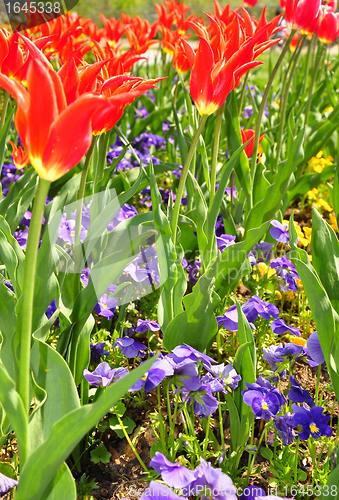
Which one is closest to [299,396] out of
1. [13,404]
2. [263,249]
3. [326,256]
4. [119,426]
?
[326,256]

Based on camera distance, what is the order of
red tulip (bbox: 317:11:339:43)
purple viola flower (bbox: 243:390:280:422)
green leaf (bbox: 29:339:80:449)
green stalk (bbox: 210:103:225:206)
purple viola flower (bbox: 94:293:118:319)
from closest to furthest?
1. green leaf (bbox: 29:339:80:449)
2. purple viola flower (bbox: 243:390:280:422)
3. purple viola flower (bbox: 94:293:118:319)
4. green stalk (bbox: 210:103:225:206)
5. red tulip (bbox: 317:11:339:43)

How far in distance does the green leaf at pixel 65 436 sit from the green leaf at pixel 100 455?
40cm

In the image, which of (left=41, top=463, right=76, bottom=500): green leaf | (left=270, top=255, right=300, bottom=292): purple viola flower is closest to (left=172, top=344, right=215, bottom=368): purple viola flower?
(left=41, top=463, right=76, bottom=500): green leaf

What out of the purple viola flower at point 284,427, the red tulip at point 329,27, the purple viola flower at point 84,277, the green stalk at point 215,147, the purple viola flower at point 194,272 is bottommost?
the purple viola flower at point 194,272

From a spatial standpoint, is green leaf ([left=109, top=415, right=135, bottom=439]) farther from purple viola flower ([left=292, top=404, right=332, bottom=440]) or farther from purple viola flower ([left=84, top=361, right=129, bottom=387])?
purple viola flower ([left=292, top=404, right=332, bottom=440])

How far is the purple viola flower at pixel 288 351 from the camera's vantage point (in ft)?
3.80

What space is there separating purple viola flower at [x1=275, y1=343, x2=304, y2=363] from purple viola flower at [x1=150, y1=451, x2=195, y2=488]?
1.41 feet

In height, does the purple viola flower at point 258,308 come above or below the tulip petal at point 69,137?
below

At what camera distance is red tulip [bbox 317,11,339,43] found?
7.32ft

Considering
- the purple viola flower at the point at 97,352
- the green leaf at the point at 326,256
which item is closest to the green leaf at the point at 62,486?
the purple viola flower at the point at 97,352

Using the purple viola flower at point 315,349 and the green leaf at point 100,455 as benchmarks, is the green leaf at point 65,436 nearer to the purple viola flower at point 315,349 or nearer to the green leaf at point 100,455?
the green leaf at point 100,455

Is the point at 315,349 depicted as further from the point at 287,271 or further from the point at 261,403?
the point at 287,271

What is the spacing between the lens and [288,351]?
3.81 feet

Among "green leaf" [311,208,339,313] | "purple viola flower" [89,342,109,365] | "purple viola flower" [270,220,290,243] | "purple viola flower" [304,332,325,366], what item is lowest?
"purple viola flower" [89,342,109,365]
